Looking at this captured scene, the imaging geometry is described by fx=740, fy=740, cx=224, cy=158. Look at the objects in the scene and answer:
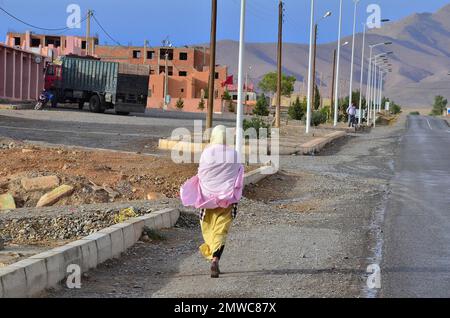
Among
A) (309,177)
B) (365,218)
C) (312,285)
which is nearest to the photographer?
(312,285)

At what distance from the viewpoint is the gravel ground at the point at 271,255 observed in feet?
22.4

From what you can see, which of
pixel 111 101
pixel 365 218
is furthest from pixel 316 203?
pixel 111 101

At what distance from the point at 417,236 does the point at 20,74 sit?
3885 centimetres

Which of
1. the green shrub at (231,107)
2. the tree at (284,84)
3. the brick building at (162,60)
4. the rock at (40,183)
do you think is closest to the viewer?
the rock at (40,183)

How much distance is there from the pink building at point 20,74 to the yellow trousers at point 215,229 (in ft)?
119

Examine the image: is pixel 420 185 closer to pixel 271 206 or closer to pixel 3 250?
pixel 271 206

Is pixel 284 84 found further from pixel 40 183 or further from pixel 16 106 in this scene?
pixel 40 183

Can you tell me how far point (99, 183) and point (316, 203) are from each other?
415 centimetres

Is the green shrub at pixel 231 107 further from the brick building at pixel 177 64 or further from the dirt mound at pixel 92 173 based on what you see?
the dirt mound at pixel 92 173

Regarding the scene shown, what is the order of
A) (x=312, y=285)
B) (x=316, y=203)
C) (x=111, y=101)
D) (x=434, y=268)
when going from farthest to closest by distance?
1. (x=111, y=101)
2. (x=316, y=203)
3. (x=434, y=268)
4. (x=312, y=285)

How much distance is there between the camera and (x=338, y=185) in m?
17.2

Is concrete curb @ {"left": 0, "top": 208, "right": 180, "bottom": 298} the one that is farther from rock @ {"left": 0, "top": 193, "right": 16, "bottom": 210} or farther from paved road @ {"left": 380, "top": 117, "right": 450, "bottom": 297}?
rock @ {"left": 0, "top": 193, "right": 16, "bottom": 210}

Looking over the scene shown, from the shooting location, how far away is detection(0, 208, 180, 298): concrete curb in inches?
234

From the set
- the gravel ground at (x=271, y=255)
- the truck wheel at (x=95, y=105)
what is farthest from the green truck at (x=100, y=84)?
the gravel ground at (x=271, y=255)
